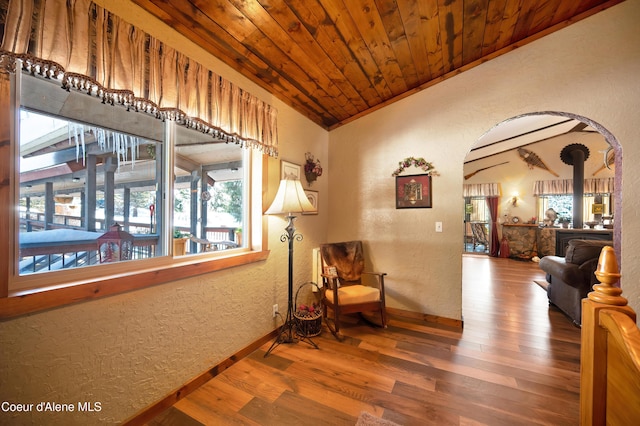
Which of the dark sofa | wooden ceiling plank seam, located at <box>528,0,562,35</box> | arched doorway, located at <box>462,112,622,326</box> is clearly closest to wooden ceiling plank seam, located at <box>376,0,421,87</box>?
wooden ceiling plank seam, located at <box>528,0,562,35</box>

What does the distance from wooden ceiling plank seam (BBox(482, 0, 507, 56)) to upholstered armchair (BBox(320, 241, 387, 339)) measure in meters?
2.47

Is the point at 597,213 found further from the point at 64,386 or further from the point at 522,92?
the point at 64,386

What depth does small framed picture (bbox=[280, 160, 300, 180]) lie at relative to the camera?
2624 mm

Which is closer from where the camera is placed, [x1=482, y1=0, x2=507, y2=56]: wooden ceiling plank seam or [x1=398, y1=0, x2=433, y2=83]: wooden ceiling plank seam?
[x1=398, y1=0, x2=433, y2=83]: wooden ceiling plank seam

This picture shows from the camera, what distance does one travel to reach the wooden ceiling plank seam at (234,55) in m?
1.61

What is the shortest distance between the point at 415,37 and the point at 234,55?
154cm

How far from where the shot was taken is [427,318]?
2875 millimetres

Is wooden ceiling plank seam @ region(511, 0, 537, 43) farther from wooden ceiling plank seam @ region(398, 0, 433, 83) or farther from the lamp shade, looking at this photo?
the lamp shade

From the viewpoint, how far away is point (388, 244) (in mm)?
3125

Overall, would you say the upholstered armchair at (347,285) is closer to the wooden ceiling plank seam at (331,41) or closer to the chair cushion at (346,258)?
the chair cushion at (346,258)

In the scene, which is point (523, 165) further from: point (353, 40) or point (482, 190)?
point (353, 40)

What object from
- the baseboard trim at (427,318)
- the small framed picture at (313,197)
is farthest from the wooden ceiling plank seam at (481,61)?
the baseboard trim at (427,318)

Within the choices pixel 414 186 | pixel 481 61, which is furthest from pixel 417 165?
pixel 481 61

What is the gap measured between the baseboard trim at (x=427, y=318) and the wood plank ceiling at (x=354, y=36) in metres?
2.66
